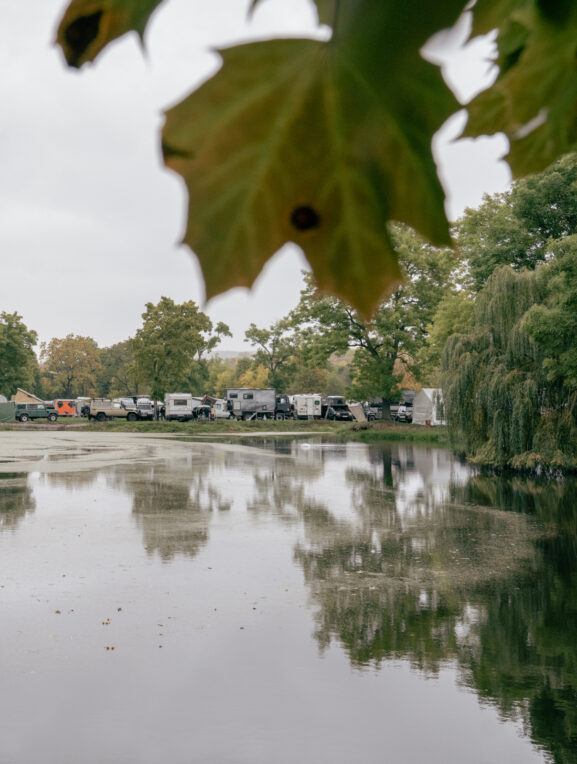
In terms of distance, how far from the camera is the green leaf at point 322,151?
1.20ft

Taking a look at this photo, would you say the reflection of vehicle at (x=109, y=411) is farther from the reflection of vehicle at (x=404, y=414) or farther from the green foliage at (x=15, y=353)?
the reflection of vehicle at (x=404, y=414)

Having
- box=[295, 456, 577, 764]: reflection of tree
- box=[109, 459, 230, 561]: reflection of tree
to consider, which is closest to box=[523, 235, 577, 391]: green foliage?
box=[295, 456, 577, 764]: reflection of tree

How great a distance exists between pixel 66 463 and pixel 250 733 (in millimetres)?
18392

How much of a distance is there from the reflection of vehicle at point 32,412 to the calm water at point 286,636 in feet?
141

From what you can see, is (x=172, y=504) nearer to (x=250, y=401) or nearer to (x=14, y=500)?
(x=14, y=500)

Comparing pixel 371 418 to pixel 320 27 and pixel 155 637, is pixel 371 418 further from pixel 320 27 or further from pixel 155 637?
pixel 320 27

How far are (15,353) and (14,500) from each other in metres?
41.6

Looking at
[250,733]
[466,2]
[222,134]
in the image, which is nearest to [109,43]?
[222,134]

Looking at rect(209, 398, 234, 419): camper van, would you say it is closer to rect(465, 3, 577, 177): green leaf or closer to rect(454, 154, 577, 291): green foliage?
rect(454, 154, 577, 291): green foliage

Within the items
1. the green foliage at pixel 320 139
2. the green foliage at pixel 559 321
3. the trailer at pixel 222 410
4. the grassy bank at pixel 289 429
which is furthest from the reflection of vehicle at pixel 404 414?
the green foliage at pixel 320 139

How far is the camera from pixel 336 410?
55.3m

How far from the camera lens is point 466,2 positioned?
0.38 m

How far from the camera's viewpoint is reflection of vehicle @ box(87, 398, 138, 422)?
50531 mm

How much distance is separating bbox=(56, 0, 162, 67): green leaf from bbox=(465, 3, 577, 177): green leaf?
0.31m
